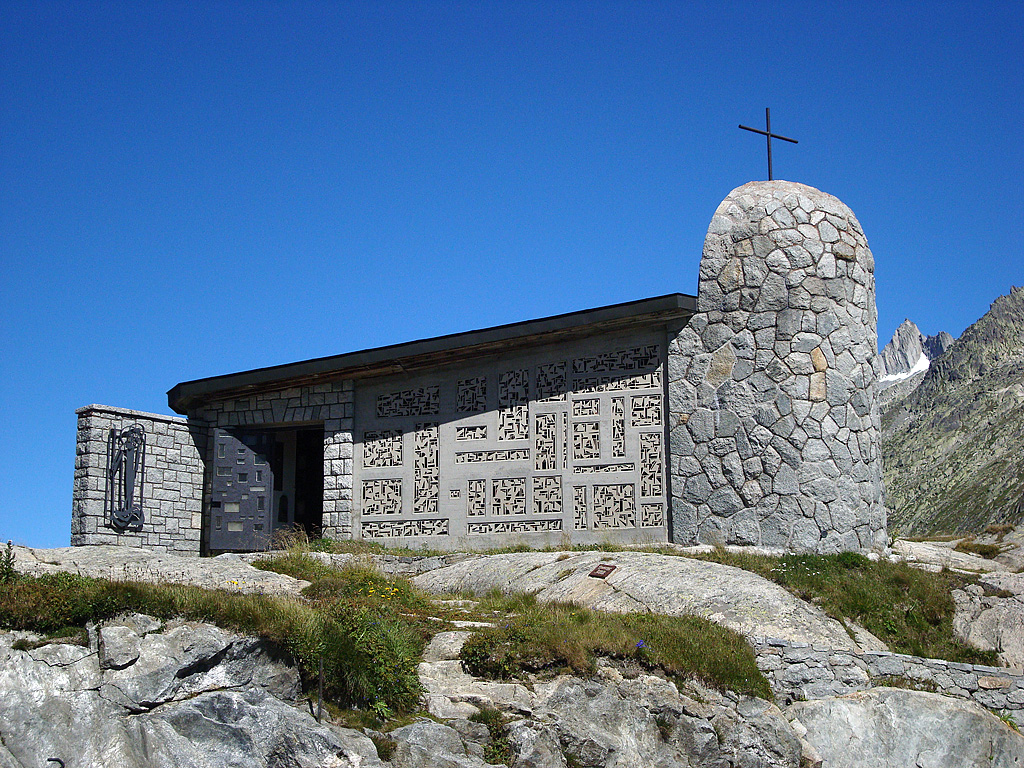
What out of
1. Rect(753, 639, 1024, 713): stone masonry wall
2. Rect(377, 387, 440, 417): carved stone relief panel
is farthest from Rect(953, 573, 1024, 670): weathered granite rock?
Rect(377, 387, 440, 417): carved stone relief panel

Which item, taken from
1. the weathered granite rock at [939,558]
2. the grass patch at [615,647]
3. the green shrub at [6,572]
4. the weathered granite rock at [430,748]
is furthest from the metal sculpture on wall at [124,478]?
the weathered granite rock at [939,558]

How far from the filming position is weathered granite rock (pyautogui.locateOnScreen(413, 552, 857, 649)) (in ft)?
41.7

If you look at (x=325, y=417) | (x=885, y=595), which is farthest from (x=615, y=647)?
(x=325, y=417)

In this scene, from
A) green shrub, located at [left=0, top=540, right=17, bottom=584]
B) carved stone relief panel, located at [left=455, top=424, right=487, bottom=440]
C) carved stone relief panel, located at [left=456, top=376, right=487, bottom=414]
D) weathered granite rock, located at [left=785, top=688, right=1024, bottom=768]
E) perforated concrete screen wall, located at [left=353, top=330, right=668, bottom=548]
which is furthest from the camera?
carved stone relief panel, located at [left=456, top=376, right=487, bottom=414]

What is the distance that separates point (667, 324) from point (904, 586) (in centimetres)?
591

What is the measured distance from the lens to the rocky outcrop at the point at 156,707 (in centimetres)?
857

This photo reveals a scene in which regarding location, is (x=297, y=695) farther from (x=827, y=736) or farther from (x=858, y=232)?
(x=858, y=232)

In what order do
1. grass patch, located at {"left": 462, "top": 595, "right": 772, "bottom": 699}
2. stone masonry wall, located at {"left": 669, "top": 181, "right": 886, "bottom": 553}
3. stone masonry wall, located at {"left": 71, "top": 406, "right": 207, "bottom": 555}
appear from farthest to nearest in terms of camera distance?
stone masonry wall, located at {"left": 71, "top": 406, "right": 207, "bottom": 555}, stone masonry wall, located at {"left": 669, "top": 181, "right": 886, "bottom": 553}, grass patch, located at {"left": 462, "top": 595, "right": 772, "bottom": 699}

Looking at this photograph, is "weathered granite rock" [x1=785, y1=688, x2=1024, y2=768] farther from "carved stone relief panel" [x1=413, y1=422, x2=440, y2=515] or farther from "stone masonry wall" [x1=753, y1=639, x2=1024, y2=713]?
"carved stone relief panel" [x1=413, y1=422, x2=440, y2=515]

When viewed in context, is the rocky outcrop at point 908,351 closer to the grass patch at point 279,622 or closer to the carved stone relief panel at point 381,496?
the carved stone relief panel at point 381,496

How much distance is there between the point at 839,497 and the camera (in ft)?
55.7

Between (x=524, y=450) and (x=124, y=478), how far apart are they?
308 inches

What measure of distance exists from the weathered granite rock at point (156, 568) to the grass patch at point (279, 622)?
2.58 meters

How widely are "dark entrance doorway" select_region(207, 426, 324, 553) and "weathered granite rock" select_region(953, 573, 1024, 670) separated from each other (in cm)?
1191
